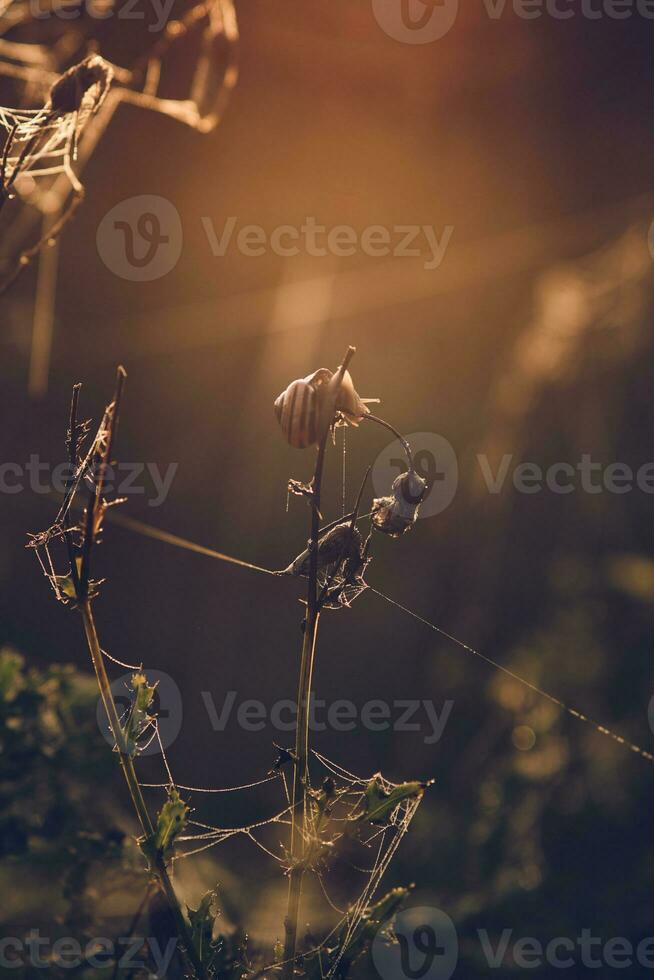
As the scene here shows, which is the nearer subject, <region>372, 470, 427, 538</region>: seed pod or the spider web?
<region>372, 470, 427, 538</region>: seed pod

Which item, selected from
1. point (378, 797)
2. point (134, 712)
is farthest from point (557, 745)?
point (134, 712)

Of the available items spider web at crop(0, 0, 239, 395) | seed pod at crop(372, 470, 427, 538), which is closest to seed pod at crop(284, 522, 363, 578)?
seed pod at crop(372, 470, 427, 538)

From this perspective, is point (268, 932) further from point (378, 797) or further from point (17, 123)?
point (17, 123)

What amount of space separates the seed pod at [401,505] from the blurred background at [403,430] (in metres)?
0.43

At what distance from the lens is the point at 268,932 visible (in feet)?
3.92

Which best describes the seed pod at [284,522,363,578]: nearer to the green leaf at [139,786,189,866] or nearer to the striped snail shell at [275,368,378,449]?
the striped snail shell at [275,368,378,449]

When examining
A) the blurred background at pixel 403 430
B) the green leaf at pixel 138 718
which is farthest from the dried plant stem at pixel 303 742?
the blurred background at pixel 403 430

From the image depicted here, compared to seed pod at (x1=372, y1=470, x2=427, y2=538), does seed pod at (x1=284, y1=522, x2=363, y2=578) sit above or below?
below

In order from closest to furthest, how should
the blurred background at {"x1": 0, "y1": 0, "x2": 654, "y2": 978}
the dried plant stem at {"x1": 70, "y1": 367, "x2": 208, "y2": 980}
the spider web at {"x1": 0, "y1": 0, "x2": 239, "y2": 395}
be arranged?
the dried plant stem at {"x1": 70, "y1": 367, "x2": 208, "y2": 980}
the spider web at {"x1": 0, "y1": 0, "x2": 239, "y2": 395}
the blurred background at {"x1": 0, "y1": 0, "x2": 654, "y2": 978}

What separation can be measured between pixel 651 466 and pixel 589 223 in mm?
1616

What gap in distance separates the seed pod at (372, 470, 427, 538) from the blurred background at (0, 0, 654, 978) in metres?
0.43

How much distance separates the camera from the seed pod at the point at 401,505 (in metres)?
0.70

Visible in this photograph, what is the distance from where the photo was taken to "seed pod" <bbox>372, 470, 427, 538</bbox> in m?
0.70

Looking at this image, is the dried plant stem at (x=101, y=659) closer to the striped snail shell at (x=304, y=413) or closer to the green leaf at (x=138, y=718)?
the green leaf at (x=138, y=718)
